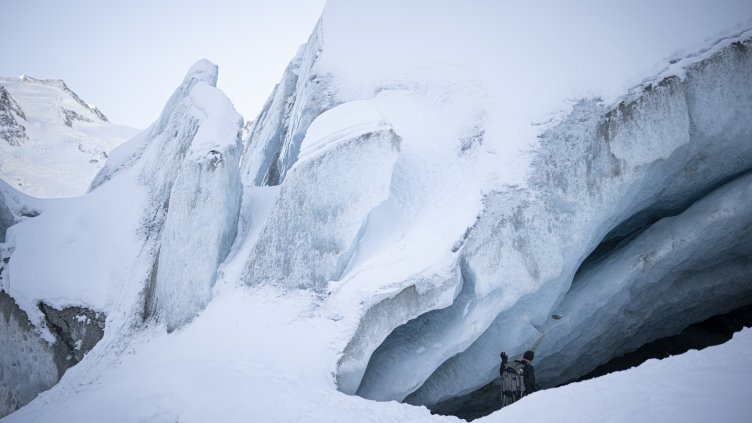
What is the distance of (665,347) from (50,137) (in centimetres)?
6956

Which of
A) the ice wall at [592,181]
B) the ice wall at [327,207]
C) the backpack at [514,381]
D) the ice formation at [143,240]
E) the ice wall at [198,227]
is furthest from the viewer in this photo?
the ice formation at [143,240]

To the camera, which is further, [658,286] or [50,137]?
[50,137]

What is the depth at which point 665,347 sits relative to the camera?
14875mm

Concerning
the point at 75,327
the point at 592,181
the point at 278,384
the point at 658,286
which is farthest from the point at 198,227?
the point at 658,286

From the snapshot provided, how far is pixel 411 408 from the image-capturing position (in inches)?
321

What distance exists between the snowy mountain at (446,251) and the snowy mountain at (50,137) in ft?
129

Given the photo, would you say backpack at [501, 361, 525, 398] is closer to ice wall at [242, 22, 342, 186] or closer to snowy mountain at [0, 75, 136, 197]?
ice wall at [242, 22, 342, 186]

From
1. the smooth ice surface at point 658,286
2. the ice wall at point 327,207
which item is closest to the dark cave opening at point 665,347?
the smooth ice surface at point 658,286

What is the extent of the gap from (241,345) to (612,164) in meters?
9.95

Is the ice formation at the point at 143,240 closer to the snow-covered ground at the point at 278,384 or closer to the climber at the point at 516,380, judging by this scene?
the snow-covered ground at the point at 278,384

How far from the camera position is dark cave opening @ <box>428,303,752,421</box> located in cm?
1367

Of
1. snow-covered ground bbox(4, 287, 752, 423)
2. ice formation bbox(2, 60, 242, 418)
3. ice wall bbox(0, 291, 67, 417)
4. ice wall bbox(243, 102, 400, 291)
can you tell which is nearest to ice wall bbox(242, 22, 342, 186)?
ice formation bbox(2, 60, 242, 418)

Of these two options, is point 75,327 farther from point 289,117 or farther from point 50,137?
point 50,137

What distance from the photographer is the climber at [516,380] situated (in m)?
10.00
